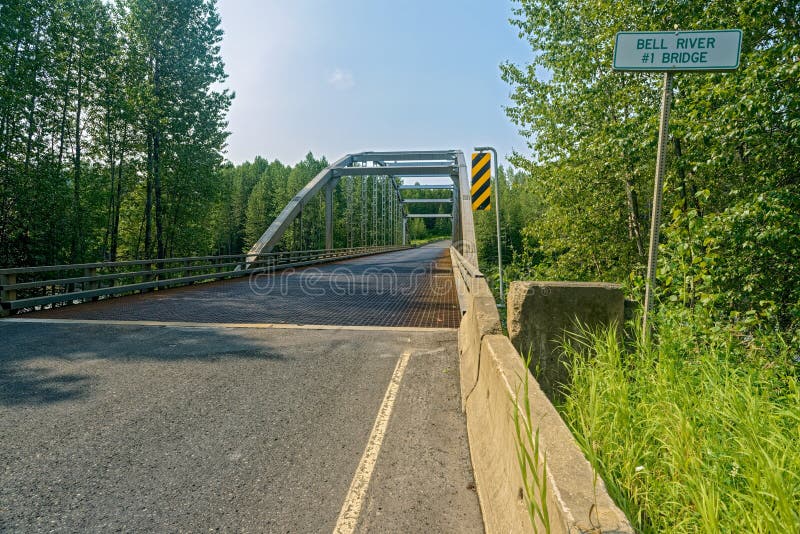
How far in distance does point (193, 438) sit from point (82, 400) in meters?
1.62

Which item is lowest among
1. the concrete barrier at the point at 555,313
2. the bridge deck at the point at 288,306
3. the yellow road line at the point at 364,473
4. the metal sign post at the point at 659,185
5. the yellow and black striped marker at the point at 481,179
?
the yellow road line at the point at 364,473

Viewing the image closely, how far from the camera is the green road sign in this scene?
10.1 feet

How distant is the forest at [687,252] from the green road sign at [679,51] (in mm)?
1740

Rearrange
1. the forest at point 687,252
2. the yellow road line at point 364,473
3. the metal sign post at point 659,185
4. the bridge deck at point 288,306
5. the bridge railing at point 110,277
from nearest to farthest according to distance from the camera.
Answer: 1. the forest at point 687,252
2. the yellow road line at point 364,473
3. the metal sign post at point 659,185
4. the bridge deck at point 288,306
5. the bridge railing at point 110,277

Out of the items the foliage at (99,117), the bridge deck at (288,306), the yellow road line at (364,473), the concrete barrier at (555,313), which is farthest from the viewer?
the foliage at (99,117)

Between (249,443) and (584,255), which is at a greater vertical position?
(584,255)

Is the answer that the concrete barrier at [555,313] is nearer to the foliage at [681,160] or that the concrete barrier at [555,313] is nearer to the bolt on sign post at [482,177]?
the foliage at [681,160]

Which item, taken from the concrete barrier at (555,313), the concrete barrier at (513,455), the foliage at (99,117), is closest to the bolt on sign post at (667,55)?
the concrete barrier at (555,313)

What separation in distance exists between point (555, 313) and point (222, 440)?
2.97 m

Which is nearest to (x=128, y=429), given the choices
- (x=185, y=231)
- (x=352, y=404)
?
(x=352, y=404)

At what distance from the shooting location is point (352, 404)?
4176 mm

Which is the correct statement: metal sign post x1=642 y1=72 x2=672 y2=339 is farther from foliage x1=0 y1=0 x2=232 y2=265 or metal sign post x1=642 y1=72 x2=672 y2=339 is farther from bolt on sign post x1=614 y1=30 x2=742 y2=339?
foliage x1=0 y1=0 x2=232 y2=265

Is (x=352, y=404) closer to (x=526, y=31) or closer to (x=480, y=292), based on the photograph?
(x=480, y=292)

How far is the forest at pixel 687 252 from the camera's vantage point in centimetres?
205
